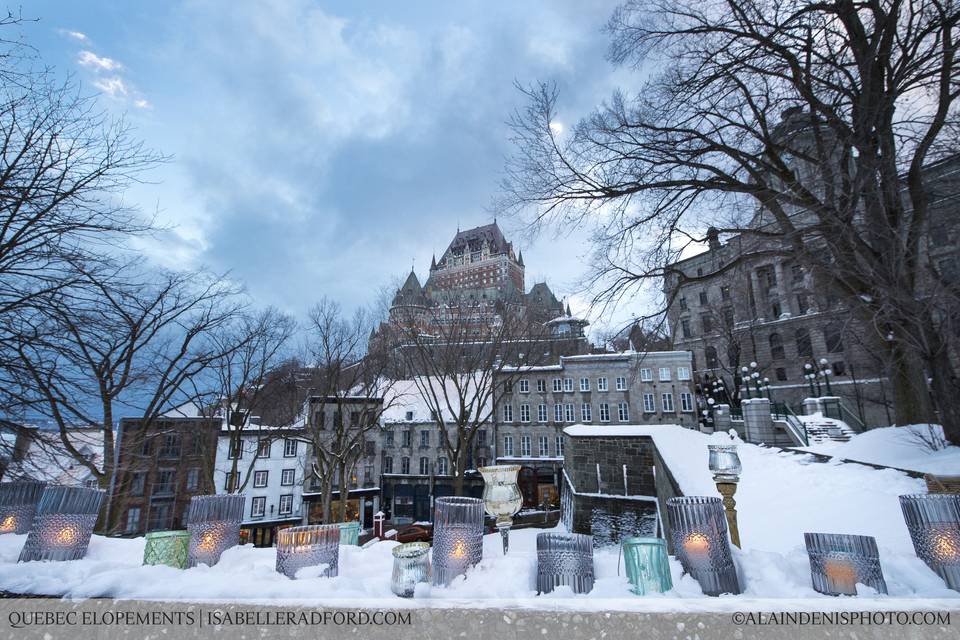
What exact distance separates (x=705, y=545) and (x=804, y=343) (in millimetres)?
37530

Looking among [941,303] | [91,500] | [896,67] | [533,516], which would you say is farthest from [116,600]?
[533,516]

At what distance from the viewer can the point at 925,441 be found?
8086 mm

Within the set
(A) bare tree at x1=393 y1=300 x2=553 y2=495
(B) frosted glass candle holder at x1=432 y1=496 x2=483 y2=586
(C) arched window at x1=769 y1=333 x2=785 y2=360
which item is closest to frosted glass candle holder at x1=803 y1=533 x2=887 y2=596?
(B) frosted glass candle holder at x1=432 y1=496 x2=483 y2=586

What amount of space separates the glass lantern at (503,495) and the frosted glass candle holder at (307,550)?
1082 millimetres

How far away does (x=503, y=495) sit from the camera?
3080mm

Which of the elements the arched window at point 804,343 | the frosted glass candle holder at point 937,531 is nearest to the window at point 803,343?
the arched window at point 804,343

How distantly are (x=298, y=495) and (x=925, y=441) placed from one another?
3085 centimetres

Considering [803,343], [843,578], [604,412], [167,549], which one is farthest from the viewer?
[604,412]

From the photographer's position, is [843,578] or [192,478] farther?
[192,478]

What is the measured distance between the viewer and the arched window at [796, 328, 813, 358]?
30.0 meters

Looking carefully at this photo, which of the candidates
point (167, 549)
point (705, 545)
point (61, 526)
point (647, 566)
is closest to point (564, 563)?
point (647, 566)

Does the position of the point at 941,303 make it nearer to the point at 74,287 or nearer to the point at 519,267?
the point at 74,287

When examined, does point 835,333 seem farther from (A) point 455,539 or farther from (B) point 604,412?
(B) point 604,412

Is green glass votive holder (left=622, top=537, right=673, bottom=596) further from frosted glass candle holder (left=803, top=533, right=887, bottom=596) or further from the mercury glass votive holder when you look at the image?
frosted glass candle holder (left=803, top=533, right=887, bottom=596)
